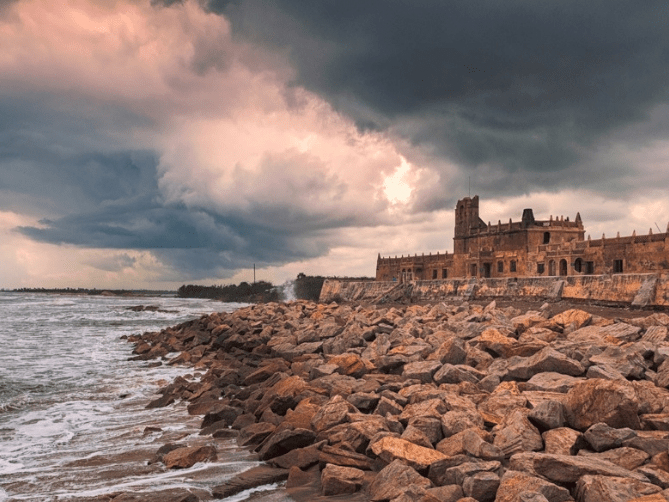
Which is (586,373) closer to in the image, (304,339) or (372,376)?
(372,376)

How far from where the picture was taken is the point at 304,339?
40.6 ft

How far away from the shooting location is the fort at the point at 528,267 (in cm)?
Result: 1884

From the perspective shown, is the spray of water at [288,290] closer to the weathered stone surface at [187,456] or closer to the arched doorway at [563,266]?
the arched doorway at [563,266]

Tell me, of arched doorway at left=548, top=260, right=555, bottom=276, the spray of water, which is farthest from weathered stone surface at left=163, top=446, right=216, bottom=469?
the spray of water

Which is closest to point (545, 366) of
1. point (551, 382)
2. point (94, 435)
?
point (551, 382)

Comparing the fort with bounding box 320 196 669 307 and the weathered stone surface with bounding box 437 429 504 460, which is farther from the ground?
the fort with bounding box 320 196 669 307

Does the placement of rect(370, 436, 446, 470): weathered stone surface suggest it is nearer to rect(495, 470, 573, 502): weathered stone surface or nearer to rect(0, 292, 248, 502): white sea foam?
rect(495, 470, 573, 502): weathered stone surface

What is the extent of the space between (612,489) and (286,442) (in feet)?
10.9

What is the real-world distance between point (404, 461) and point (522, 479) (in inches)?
46.5

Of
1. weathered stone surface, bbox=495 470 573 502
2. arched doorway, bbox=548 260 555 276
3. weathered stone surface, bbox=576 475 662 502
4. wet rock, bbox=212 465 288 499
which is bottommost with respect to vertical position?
Result: wet rock, bbox=212 465 288 499

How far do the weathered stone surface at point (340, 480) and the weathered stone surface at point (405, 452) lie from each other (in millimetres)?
295

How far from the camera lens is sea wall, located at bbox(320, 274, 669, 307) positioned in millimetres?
16798

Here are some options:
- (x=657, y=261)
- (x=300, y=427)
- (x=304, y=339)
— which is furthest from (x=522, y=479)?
(x=657, y=261)

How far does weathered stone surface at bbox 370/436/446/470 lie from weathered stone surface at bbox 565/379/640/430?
1417mm
